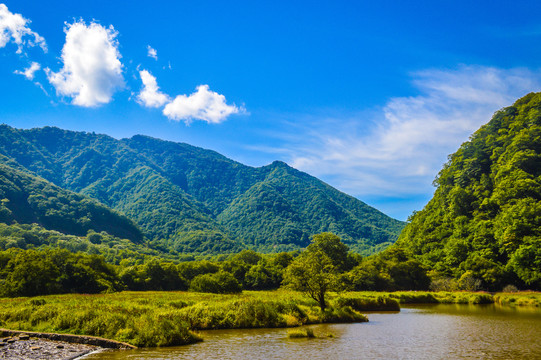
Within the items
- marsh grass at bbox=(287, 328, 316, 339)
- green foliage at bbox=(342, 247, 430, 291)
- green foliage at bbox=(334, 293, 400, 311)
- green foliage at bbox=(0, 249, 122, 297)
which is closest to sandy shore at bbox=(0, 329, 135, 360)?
marsh grass at bbox=(287, 328, 316, 339)

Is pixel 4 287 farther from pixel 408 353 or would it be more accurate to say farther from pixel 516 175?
pixel 516 175

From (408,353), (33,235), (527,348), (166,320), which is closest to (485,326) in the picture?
(527,348)

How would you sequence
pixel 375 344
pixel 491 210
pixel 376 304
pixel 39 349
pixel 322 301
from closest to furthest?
pixel 39 349, pixel 375 344, pixel 322 301, pixel 376 304, pixel 491 210

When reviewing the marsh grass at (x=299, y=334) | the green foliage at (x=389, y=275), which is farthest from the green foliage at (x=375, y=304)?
the marsh grass at (x=299, y=334)

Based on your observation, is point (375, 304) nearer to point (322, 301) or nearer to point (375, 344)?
point (322, 301)

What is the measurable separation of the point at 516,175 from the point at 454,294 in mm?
48362

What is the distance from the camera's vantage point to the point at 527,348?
79.9 ft

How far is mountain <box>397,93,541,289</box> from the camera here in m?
82.2

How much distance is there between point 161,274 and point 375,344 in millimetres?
63488

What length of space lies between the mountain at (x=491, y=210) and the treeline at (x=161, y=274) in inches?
511

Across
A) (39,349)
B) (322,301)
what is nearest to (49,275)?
(39,349)

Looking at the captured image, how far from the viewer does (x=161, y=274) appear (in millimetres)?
80750

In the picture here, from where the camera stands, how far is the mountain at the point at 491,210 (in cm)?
8219

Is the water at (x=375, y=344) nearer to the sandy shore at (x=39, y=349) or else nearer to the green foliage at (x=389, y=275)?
the sandy shore at (x=39, y=349)
